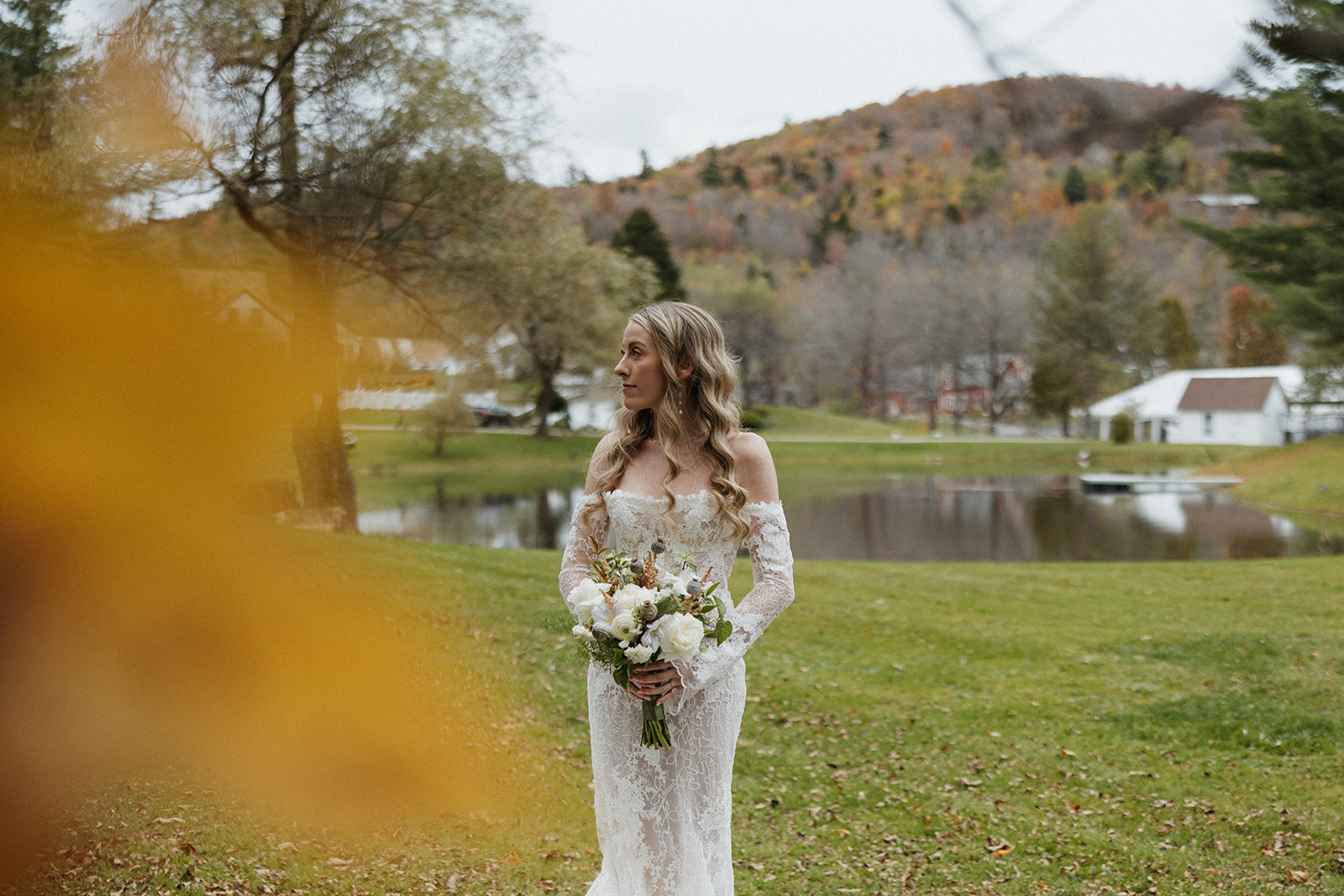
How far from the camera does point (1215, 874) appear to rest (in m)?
5.17

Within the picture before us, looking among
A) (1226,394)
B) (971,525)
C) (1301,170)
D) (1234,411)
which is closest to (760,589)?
(1301,170)

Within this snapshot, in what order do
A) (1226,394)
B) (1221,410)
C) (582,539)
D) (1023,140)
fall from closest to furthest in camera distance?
(1023,140) < (582,539) < (1221,410) < (1226,394)

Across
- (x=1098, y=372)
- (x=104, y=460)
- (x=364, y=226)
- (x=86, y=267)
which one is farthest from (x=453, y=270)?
(x=1098, y=372)

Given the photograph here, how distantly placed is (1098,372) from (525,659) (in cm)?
6025

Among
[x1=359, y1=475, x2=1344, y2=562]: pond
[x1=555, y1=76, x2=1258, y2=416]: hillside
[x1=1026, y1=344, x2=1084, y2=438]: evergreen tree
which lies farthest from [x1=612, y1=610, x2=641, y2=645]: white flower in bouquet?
[x1=1026, y1=344, x2=1084, y2=438]: evergreen tree

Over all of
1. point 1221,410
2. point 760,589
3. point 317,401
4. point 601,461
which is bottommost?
point 1221,410

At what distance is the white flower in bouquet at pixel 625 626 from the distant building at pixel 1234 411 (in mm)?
57089

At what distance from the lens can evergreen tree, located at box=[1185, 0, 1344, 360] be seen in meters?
2.41

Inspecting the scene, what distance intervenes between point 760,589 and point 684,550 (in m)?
0.34

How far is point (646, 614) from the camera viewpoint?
3029mm

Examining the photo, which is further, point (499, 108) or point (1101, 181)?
point (499, 108)

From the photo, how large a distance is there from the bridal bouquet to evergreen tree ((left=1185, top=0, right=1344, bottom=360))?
6.66 feet

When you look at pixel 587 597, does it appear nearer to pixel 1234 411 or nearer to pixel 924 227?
pixel 1234 411

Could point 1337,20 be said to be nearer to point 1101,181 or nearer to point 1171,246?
point 1101,181
